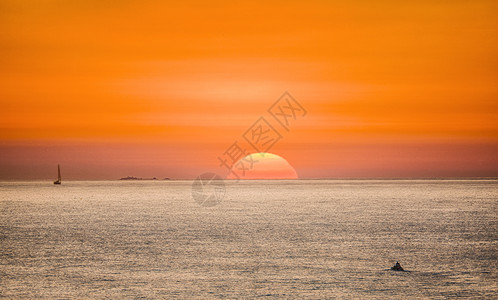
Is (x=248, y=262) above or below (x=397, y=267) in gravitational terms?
above

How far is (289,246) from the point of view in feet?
109

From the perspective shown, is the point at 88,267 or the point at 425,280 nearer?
the point at 425,280

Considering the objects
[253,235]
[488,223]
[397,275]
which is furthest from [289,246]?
[488,223]

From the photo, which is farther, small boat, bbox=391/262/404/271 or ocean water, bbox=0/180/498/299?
small boat, bbox=391/262/404/271

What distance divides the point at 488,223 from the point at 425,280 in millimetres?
33435

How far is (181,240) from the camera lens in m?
36.9

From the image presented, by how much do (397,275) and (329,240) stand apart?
44.4ft

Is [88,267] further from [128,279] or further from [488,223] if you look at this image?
[488,223]

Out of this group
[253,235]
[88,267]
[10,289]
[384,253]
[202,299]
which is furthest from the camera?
[253,235]

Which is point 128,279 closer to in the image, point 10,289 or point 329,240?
point 10,289

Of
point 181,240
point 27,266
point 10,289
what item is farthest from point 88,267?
point 181,240

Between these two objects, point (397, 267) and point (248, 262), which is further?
point (248, 262)

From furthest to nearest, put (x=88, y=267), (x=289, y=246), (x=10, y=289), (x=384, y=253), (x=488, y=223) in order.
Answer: (x=488, y=223) → (x=289, y=246) → (x=384, y=253) → (x=88, y=267) → (x=10, y=289)

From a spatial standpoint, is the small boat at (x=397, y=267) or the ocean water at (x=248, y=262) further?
the small boat at (x=397, y=267)
